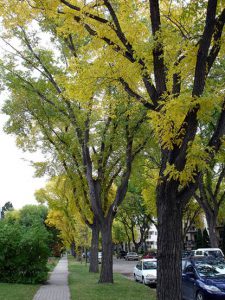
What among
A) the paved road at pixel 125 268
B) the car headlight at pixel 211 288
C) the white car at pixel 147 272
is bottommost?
the car headlight at pixel 211 288

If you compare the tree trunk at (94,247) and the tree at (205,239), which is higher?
the tree at (205,239)

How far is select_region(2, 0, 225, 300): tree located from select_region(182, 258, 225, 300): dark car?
5.23m

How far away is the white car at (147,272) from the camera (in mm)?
20048

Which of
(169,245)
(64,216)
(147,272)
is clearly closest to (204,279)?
(169,245)

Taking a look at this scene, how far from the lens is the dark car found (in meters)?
11.8

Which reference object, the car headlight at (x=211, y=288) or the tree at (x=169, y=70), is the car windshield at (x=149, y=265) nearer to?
the car headlight at (x=211, y=288)

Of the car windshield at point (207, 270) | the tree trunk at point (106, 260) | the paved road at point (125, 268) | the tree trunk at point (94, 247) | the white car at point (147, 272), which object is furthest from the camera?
the paved road at point (125, 268)

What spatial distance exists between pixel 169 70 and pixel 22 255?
543 inches

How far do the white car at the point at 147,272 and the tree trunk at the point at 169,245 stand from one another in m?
13.3

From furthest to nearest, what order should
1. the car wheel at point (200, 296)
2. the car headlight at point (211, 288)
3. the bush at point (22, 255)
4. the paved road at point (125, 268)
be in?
the paved road at point (125, 268)
the bush at point (22, 255)
the car wheel at point (200, 296)
the car headlight at point (211, 288)

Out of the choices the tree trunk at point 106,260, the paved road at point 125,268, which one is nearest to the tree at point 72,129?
the tree trunk at point 106,260

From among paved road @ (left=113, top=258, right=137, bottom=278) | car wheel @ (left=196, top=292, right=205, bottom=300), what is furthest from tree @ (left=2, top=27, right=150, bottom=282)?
paved road @ (left=113, top=258, right=137, bottom=278)

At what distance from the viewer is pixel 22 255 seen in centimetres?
1906

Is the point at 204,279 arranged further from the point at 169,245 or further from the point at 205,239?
the point at 205,239
